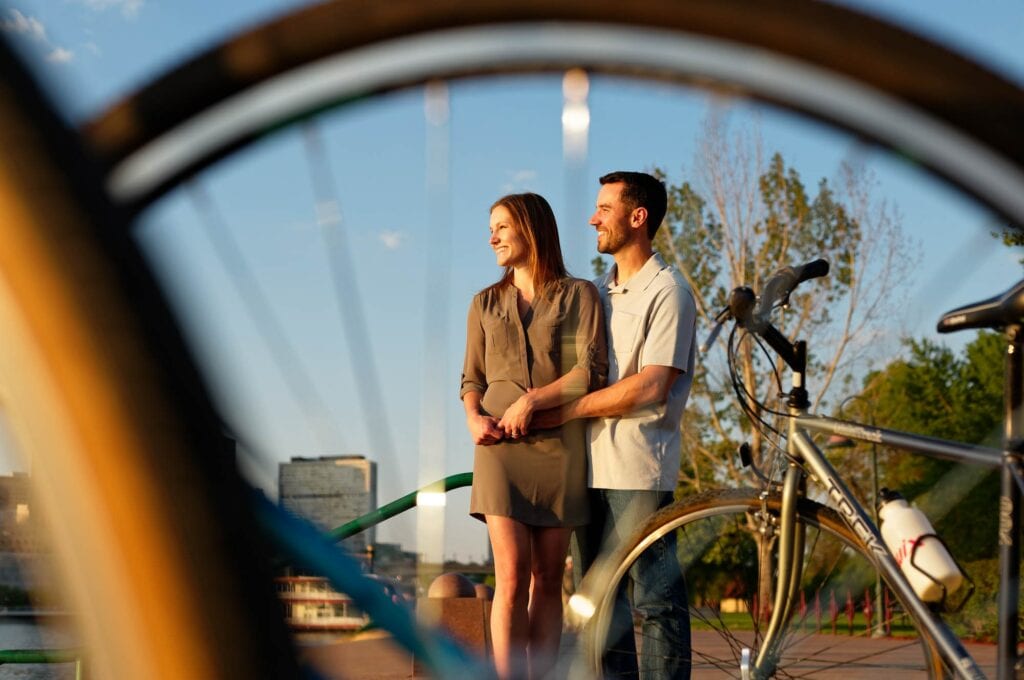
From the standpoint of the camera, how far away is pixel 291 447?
0.96m

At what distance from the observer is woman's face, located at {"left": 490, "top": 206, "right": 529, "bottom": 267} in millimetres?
2676

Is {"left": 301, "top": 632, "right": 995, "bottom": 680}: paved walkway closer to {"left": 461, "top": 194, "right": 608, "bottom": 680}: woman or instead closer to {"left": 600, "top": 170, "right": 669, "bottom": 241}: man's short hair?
{"left": 461, "top": 194, "right": 608, "bottom": 680}: woman

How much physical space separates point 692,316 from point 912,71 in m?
2.46

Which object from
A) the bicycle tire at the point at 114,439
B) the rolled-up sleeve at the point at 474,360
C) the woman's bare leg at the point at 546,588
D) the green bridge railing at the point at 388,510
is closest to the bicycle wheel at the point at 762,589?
the woman's bare leg at the point at 546,588

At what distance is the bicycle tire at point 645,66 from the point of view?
631 mm

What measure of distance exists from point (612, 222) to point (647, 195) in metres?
0.12

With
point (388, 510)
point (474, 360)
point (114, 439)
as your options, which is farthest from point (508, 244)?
point (114, 439)

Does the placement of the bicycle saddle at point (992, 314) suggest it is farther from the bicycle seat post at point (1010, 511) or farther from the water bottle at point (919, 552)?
the water bottle at point (919, 552)

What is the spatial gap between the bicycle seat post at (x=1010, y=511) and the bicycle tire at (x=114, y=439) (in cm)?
182

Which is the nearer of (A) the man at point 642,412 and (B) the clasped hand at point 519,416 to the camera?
(B) the clasped hand at point 519,416

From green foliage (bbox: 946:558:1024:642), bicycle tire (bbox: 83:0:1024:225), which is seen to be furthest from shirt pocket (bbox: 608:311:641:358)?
bicycle tire (bbox: 83:0:1024:225)

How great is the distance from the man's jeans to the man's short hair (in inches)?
29.0

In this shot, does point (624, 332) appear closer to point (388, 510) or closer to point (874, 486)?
point (874, 486)

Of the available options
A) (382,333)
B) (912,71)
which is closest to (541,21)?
(912,71)
